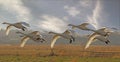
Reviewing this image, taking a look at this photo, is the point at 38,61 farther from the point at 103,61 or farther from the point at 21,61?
the point at 103,61

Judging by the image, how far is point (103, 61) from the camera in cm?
8144

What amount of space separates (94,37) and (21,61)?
43.8 m

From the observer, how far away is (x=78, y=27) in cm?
3853

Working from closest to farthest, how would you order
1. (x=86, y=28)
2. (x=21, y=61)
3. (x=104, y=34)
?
1. (x=104, y=34)
2. (x=86, y=28)
3. (x=21, y=61)

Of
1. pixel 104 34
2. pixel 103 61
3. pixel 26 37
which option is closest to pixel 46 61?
pixel 103 61

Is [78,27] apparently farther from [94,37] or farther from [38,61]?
[38,61]

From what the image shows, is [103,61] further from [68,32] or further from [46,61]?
[68,32]

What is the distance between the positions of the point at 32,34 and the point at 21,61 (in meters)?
39.9

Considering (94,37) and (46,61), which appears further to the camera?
(46,61)

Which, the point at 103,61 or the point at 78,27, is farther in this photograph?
the point at 103,61

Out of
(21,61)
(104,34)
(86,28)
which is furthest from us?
(21,61)

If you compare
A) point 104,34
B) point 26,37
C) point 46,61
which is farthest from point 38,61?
point 104,34

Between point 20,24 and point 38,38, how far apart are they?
285 centimetres

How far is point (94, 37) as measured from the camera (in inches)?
1404
